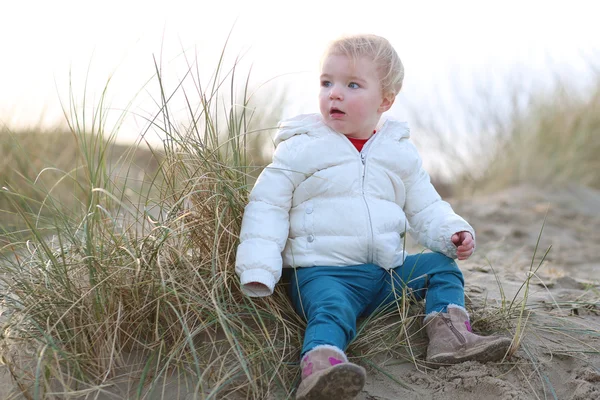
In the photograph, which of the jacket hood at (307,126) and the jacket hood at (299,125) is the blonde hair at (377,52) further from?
the jacket hood at (299,125)

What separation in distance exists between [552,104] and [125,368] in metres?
7.32

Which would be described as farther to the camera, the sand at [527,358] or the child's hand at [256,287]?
the child's hand at [256,287]

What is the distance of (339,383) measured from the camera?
2205mm

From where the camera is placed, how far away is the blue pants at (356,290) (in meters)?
2.47

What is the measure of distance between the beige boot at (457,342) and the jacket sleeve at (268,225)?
2.03 ft

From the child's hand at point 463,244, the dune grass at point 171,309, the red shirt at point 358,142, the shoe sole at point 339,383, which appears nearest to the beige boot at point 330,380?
the shoe sole at point 339,383

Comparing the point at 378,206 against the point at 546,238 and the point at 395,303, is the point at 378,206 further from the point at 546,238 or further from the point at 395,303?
the point at 546,238

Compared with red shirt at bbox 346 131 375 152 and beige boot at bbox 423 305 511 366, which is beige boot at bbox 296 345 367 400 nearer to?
beige boot at bbox 423 305 511 366

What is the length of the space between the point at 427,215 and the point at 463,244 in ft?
0.75

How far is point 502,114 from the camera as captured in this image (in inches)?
335

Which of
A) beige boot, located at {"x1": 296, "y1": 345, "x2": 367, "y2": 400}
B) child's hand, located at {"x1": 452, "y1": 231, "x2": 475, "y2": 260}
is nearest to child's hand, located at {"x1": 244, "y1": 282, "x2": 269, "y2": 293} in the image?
beige boot, located at {"x1": 296, "y1": 345, "x2": 367, "y2": 400}

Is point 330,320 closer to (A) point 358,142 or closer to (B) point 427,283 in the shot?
(B) point 427,283

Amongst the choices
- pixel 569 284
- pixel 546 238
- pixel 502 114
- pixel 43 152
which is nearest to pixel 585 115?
pixel 502 114

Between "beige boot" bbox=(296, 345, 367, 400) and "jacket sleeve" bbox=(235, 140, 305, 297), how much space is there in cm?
38
